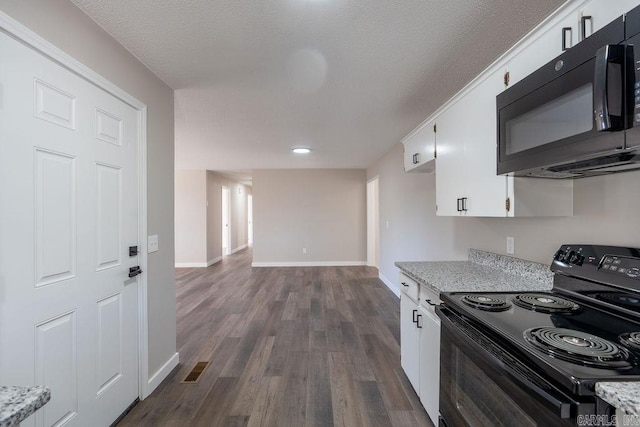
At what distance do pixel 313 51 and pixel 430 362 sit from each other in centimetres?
210

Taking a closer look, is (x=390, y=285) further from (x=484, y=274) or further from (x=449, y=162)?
(x=449, y=162)

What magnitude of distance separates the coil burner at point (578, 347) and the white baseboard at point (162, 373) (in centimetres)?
241

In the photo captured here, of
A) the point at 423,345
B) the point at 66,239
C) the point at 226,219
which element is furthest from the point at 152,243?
the point at 226,219

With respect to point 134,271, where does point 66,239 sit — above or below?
above

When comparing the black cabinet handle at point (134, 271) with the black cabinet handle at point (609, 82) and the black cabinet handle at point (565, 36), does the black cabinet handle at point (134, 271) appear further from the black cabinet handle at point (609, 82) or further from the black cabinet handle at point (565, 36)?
the black cabinet handle at point (565, 36)

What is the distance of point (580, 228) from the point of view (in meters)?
1.45

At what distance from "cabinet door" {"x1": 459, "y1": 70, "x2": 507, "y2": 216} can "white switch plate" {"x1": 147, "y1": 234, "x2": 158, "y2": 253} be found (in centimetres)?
225

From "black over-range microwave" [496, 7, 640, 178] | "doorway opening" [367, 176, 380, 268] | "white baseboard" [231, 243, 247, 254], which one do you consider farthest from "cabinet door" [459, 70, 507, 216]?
"white baseboard" [231, 243, 247, 254]

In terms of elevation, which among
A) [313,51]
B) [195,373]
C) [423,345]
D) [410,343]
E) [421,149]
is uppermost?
[313,51]

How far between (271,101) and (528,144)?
6.85 feet

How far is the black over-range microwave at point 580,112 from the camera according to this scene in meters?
0.83

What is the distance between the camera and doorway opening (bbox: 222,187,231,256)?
8477 mm

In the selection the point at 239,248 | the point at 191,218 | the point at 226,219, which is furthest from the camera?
the point at 239,248

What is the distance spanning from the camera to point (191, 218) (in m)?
6.63
